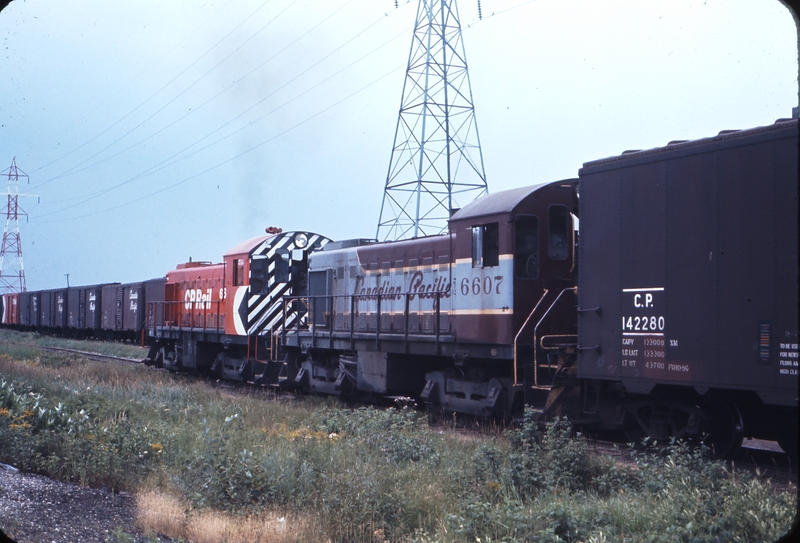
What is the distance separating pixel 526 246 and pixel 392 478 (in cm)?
582

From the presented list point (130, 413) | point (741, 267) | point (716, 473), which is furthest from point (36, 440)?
point (741, 267)

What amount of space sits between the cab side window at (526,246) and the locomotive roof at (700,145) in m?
1.80

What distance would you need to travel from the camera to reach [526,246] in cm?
1252

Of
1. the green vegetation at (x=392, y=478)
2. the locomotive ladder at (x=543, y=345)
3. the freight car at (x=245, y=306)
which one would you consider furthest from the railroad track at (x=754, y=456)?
the freight car at (x=245, y=306)

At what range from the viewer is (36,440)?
966 centimetres

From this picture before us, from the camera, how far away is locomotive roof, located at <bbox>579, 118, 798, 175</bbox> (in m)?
8.31

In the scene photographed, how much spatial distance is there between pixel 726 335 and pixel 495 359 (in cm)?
493

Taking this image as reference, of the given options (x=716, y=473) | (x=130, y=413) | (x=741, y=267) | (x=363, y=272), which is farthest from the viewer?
(x=363, y=272)

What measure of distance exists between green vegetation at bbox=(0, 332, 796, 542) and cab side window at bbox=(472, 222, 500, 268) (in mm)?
3073

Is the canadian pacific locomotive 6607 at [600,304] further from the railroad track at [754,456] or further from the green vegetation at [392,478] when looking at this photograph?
the green vegetation at [392,478]

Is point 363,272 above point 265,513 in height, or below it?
above

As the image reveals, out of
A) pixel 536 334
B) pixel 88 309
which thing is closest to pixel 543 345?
pixel 536 334

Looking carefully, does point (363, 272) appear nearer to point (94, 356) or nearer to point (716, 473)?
point (716, 473)

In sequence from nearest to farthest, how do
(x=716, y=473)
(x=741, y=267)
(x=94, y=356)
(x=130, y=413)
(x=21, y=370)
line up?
(x=716, y=473) < (x=741, y=267) < (x=130, y=413) < (x=21, y=370) < (x=94, y=356)
